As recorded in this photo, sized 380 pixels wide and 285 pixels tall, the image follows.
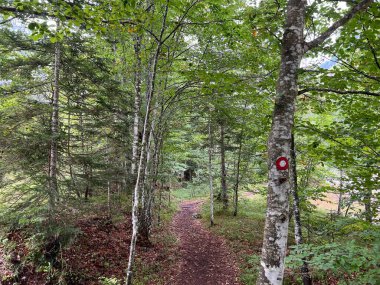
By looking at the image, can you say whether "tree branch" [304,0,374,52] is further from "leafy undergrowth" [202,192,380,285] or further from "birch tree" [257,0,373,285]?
"leafy undergrowth" [202,192,380,285]

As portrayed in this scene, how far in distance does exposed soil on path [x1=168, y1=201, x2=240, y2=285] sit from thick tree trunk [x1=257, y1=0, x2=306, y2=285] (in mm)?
5847

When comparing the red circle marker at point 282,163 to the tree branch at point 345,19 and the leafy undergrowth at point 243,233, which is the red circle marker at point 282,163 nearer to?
the tree branch at point 345,19

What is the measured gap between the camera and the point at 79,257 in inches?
301

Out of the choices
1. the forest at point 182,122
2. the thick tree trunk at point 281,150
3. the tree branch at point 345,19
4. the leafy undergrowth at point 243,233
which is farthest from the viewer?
the leafy undergrowth at point 243,233

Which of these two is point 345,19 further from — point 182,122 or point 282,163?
point 182,122

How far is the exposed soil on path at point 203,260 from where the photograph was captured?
8.21 m

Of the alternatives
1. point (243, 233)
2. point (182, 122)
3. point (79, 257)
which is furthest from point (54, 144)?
point (243, 233)

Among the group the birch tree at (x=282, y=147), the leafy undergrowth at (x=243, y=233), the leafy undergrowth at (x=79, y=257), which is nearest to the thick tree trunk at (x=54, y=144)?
the leafy undergrowth at (x=79, y=257)

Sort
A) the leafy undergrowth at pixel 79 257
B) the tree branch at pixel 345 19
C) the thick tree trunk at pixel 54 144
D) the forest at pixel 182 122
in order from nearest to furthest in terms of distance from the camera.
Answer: the tree branch at pixel 345 19
the forest at pixel 182 122
the leafy undergrowth at pixel 79 257
the thick tree trunk at pixel 54 144

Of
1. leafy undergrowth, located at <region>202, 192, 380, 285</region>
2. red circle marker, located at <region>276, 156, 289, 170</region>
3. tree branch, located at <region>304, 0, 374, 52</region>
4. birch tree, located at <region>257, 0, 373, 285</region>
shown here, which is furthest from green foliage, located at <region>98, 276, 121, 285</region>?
tree branch, located at <region>304, 0, 374, 52</region>

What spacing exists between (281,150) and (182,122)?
9953 millimetres

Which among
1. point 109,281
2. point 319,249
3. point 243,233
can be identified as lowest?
point 243,233

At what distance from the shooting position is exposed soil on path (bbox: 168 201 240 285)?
323 inches

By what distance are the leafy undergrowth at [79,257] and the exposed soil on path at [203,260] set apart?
0.74 meters
